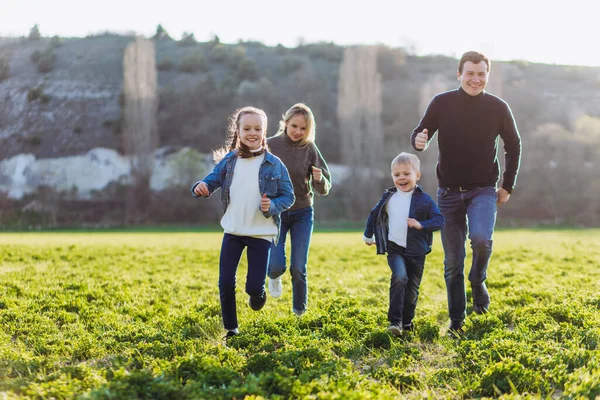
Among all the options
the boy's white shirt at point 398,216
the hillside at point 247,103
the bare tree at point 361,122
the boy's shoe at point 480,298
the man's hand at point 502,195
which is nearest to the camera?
the boy's white shirt at point 398,216

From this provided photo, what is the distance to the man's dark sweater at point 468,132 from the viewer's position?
5398mm

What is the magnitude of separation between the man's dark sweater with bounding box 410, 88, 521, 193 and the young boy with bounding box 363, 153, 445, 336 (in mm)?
502

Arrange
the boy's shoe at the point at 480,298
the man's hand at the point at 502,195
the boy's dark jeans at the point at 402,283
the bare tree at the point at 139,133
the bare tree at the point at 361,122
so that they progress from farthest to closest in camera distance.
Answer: the bare tree at the point at 361,122
the bare tree at the point at 139,133
the boy's shoe at the point at 480,298
the man's hand at the point at 502,195
the boy's dark jeans at the point at 402,283

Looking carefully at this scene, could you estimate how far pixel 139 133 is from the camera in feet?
132

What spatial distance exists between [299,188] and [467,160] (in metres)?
1.71

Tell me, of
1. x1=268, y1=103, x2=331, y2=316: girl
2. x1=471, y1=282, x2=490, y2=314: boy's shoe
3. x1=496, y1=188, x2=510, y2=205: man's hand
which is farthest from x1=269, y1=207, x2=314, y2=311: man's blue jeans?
x1=496, y1=188, x2=510, y2=205: man's hand

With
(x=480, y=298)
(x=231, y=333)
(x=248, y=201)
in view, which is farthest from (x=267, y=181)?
(x=480, y=298)

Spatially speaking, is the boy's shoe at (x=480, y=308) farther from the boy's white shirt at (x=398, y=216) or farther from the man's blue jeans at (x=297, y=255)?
the man's blue jeans at (x=297, y=255)

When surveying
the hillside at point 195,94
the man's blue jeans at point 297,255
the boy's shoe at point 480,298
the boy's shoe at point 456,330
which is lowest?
the boy's shoe at point 456,330

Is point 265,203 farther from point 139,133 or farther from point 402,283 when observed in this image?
point 139,133

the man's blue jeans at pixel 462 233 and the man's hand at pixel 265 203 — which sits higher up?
the man's hand at pixel 265 203

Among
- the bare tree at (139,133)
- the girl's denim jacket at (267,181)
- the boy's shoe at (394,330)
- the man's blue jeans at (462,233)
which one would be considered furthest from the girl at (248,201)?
the bare tree at (139,133)

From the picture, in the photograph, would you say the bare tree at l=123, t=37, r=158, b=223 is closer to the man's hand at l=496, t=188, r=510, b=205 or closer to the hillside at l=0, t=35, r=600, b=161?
the hillside at l=0, t=35, r=600, b=161

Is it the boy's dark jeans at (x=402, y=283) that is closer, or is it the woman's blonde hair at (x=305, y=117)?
the boy's dark jeans at (x=402, y=283)
